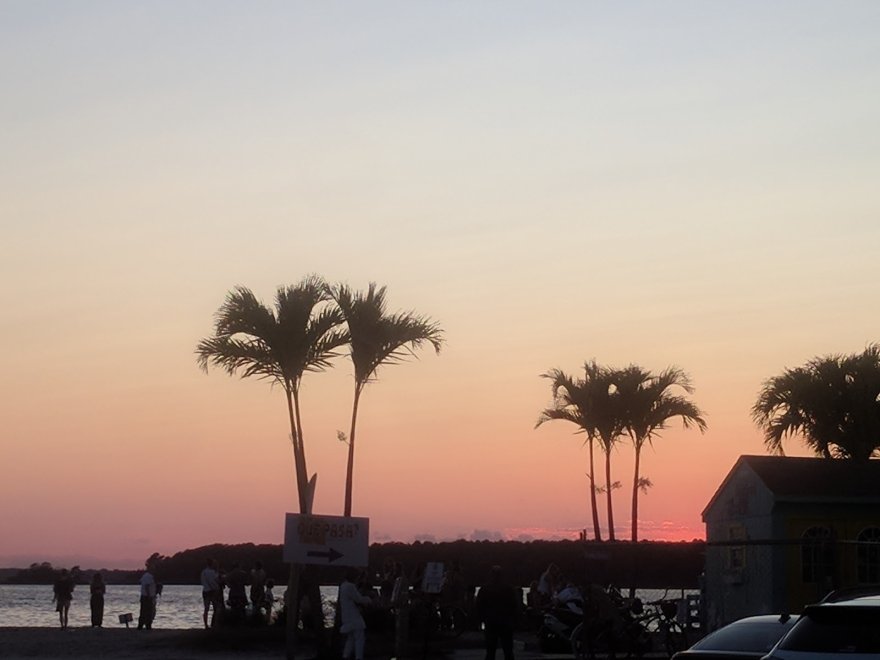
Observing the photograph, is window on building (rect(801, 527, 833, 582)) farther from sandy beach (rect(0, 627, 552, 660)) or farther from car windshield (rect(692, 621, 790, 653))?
car windshield (rect(692, 621, 790, 653))

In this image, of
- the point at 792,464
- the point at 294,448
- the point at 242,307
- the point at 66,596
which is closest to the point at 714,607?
the point at 792,464

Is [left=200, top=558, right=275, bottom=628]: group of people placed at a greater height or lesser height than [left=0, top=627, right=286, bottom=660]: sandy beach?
greater

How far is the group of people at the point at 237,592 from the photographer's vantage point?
30914mm

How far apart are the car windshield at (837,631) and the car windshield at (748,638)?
3.14m

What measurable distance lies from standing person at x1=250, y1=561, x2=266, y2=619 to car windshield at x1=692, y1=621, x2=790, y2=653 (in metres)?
17.0

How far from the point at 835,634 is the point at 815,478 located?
Result: 19.3 metres

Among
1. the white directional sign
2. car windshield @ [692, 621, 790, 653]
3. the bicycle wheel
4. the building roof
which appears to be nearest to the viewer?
car windshield @ [692, 621, 790, 653]

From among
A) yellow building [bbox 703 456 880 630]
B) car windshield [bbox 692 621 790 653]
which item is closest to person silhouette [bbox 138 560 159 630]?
yellow building [bbox 703 456 880 630]

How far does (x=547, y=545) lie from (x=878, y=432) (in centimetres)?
3053

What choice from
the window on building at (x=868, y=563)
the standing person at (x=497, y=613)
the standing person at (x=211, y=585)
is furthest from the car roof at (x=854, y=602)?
the standing person at (x=211, y=585)

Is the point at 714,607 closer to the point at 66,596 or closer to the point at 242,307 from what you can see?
the point at 242,307

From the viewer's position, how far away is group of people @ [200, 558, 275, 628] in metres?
30.9

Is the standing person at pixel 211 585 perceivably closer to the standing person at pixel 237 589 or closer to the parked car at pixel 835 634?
the standing person at pixel 237 589

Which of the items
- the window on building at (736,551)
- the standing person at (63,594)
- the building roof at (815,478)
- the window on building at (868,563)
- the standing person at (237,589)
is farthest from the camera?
the standing person at (63,594)
